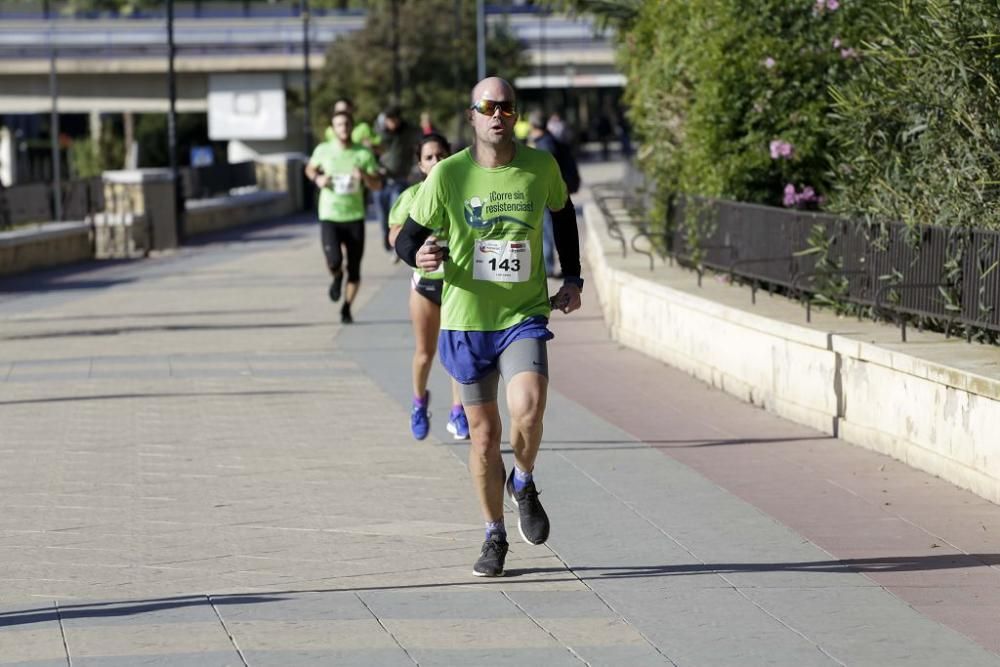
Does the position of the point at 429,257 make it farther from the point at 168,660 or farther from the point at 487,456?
the point at 168,660

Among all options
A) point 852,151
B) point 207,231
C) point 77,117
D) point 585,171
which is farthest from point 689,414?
point 77,117

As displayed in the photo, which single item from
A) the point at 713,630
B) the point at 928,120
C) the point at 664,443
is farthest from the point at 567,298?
the point at 928,120

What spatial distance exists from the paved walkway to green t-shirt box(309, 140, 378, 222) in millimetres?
2087

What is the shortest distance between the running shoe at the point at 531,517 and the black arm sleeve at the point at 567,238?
84 centimetres

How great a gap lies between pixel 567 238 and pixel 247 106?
222ft

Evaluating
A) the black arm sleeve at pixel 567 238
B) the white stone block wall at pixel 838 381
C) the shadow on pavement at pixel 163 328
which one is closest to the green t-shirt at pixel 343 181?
the shadow on pavement at pixel 163 328

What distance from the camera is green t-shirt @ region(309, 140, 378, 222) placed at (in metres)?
16.0

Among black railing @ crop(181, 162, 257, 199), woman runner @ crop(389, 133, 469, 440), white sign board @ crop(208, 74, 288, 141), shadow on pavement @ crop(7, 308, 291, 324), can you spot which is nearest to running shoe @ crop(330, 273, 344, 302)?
shadow on pavement @ crop(7, 308, 291, 324)

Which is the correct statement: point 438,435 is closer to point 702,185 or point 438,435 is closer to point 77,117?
point 702,185

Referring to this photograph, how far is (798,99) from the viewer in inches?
607

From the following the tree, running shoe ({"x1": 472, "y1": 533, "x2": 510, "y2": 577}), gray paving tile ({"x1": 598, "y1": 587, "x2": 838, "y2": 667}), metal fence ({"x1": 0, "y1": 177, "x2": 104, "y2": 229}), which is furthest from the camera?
the tree

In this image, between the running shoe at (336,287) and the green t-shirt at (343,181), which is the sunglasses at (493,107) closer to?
the green t-shirt at (343,181)

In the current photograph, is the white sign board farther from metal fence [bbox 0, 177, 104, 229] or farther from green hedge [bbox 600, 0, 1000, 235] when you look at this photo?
green hedge [bbox 600, 0, 1000, 235]

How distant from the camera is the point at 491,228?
7109mm
